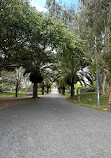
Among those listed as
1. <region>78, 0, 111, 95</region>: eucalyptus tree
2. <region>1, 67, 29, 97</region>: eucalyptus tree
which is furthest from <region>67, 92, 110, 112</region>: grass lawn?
<region>1, 67, 29, 97</region>: eucalyptus tree

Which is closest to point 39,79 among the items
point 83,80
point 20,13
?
point 83,80

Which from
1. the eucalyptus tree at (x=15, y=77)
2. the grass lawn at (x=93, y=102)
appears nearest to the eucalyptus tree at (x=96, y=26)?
the grass lawn at (x=93, y=102)

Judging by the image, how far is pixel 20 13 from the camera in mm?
7164

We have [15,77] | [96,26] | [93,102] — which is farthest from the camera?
[15,77]

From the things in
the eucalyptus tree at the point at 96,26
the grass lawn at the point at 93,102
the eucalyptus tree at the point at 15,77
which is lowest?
the grass lawn at the point at 93,102

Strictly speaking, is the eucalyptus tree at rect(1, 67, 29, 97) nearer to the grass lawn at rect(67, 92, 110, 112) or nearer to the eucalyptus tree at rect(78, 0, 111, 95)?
the grass lawn at rect(67, 92, 110, 112)

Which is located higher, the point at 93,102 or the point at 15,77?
the point at 15,77

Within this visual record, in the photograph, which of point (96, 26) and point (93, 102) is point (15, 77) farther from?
point (96, 26)

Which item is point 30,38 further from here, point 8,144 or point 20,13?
point 8,144

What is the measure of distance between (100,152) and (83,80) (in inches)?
722

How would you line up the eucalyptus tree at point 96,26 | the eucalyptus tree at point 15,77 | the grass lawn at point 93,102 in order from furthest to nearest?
the eucalyptus tree at point 15,77 → the grass lawn at point 93,102 → the eucalyptus tree at point 96,26

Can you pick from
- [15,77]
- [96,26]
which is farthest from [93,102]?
[15,77]

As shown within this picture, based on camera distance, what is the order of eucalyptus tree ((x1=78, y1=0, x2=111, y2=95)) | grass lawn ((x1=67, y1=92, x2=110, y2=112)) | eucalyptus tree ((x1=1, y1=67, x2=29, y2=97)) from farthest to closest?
eucalyptus tree ((x1=1, y1=67, x2=29, y2=97)) < grass lawn ((x1=67, y1=92, x2=110, y2=112)) < eucalyptus tree ((x1=78, y1=0, x2=111, y2=95))

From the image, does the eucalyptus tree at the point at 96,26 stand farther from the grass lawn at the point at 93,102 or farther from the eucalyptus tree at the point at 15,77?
the eucalyptus tree at the point at 15,77
